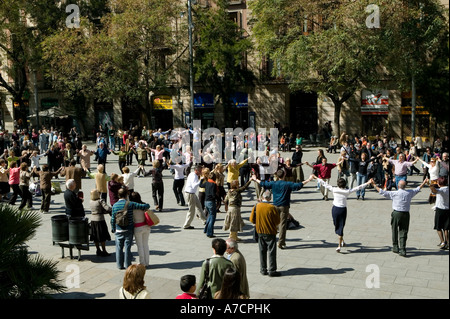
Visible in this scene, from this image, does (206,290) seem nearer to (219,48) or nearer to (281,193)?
(281,193)

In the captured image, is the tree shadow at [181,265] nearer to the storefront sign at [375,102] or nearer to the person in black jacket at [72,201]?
the person in black jacket at [72,201]

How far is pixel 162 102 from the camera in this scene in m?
42.8

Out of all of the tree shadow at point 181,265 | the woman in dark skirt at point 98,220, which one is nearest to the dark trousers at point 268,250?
the tree shadow at point 181,265

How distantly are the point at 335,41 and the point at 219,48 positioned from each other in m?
9.85

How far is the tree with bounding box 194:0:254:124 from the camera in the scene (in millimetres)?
35891

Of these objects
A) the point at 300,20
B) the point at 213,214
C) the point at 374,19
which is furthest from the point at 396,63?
the point at 213,214

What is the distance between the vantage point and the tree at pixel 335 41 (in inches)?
1126

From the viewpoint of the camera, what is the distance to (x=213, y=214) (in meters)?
11.8

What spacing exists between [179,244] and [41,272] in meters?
5.79

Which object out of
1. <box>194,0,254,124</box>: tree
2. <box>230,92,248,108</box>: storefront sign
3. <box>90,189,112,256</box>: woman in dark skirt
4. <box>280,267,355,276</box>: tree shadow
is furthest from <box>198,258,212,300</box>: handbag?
<box>230,92,248,108</box>: storefront sign

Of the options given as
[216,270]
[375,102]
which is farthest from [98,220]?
[375,102]

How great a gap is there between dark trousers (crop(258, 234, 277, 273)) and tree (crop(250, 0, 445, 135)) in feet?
68.0

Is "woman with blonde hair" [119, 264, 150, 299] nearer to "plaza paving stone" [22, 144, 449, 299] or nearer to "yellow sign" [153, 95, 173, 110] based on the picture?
"plaza paving stone" [22, 144, 449, 299]

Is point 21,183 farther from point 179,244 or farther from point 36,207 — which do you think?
point 179,244
